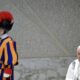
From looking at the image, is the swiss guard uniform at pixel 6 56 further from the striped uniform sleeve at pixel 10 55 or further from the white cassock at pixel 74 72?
the white cassock at pixel 74 72

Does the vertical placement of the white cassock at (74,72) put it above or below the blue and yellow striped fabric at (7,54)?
below

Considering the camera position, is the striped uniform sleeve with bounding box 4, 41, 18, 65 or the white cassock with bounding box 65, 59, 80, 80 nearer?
the striped uniform sleeve with bounding box 4, 41, 18, 65

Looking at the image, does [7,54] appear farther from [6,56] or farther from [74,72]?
[74,72]

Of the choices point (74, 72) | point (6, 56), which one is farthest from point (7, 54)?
point (74, 72)

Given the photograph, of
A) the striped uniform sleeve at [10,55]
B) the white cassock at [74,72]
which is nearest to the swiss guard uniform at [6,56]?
the striped uniform sleeve at [10,55]

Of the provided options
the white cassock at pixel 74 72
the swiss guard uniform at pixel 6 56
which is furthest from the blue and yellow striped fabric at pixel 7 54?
the white cassock at pixel 74 72

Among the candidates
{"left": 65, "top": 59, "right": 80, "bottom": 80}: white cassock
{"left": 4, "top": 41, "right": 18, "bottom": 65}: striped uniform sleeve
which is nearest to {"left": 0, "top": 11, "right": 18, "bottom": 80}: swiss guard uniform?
{"left": 4, "top": 41, "right": 18, "bottom": 65}: striped uniform sleeve

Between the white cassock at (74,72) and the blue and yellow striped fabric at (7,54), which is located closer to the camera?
the blue and yellow striped fabric at (7,54)

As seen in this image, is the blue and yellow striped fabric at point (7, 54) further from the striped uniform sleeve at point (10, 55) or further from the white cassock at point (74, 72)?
the white cassock at point (74, 72)

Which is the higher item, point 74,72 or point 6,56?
point 6,56

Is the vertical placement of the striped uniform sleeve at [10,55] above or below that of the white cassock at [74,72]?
above

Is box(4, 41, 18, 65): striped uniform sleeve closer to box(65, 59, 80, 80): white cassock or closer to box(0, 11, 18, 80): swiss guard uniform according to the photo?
box(0, 11, 18, 80): swiss guard uniform

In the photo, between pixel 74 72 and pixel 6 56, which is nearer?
pixel 6 56

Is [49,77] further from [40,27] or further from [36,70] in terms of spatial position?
[40,27]
